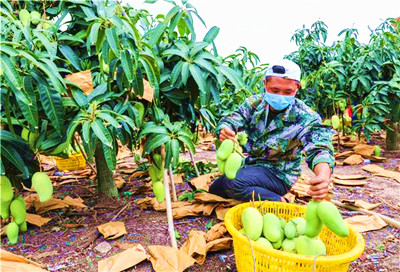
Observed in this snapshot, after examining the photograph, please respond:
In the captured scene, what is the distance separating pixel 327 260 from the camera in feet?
3.49

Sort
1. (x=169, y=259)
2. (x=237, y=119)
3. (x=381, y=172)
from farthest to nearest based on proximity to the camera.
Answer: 1. (x=381, y=172)
2. (x=237, y=119)
3. (x=169, y=259)

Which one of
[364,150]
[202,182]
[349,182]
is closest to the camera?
[202,182]

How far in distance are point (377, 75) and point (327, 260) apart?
10.4 feet

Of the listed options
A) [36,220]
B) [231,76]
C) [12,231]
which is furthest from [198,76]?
[36,220]

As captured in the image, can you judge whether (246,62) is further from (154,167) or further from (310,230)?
(310,230)

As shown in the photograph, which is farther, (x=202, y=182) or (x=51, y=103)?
(x=202, y=182)

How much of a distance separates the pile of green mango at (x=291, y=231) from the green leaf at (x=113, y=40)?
0.83m

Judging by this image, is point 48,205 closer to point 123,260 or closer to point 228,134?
point 123,260

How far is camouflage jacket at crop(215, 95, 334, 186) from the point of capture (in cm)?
175

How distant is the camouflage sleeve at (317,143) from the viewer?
145cm

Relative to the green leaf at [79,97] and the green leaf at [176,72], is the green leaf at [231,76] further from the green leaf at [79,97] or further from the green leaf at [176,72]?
the green leaf at [79,97]

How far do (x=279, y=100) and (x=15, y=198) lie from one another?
4.56ft

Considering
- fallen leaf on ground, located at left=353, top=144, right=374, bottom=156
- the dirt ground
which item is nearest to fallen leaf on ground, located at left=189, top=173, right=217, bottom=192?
the dirt ground

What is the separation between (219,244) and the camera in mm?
1593
